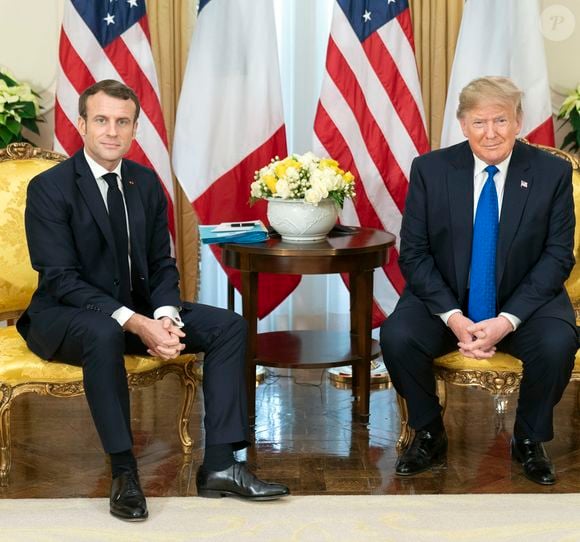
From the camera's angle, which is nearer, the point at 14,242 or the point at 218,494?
the point at 218,494

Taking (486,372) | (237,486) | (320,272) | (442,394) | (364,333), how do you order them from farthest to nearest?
(364,333) → (320,272) → (442,394) → (486,372) → (237,486)

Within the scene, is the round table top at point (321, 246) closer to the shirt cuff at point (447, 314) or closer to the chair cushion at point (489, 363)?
the shirt cuff at point (447, 314)

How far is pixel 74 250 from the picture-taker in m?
3.48

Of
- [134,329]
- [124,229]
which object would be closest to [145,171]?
[124,229]

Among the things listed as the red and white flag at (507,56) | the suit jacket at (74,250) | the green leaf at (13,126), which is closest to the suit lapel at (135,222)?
the suit jacket at (74,250)

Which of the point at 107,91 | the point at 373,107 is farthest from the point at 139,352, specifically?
the point at 373,107

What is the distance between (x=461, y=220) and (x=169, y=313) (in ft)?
3.74

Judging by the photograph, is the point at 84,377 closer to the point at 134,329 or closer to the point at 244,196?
the point at 134,329

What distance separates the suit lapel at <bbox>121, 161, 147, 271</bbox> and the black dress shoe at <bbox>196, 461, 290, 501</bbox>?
0.82m

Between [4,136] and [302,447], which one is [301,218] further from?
[4,136]

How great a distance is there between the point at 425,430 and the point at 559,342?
61 cm

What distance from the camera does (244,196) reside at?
4.86 m

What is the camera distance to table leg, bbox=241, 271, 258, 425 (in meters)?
4.11

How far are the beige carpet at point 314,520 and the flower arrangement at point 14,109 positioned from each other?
223cm
